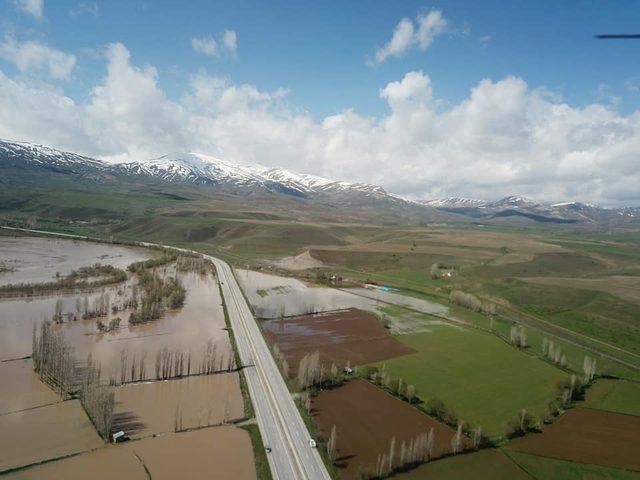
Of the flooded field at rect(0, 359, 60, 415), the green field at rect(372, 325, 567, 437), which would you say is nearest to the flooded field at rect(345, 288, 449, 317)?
the green field at rect(372, 325, 567, 437)

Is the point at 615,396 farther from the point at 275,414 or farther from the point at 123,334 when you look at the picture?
the point at 123,334

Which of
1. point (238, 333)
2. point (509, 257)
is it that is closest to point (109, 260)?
point (238, 333)

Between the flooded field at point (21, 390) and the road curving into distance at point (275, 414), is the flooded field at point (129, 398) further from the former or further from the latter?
the road curving into distance at point (275, 414)

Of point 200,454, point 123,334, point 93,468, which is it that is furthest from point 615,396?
point 123,334

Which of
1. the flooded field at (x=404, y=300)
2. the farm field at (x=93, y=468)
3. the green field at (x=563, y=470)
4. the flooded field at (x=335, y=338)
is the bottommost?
the green field at (x=563, y=470)

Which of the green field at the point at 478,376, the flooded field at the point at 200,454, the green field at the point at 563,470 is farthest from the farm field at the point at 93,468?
the green field at the point at 563,470
